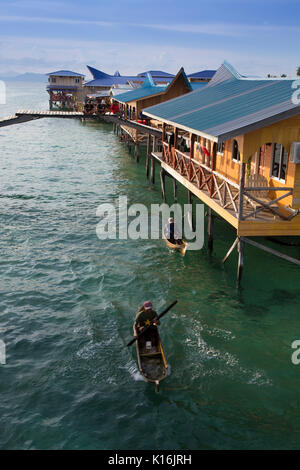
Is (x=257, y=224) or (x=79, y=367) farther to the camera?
(x=257, y=224)

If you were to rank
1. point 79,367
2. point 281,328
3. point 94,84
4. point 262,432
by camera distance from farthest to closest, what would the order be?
1. point 94,84
2. point 281,328
3. point 79,367
4. point 262,432

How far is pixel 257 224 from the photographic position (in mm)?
14992

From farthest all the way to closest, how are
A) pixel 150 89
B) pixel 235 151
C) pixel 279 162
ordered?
pixel 150 89
pixel 235 151
pixel 279 162

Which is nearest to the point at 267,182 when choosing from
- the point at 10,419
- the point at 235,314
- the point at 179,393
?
the point at 235,314

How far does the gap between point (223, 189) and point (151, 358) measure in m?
7.56

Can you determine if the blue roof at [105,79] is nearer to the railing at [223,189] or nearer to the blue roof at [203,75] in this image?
the blue roof at [203,75]

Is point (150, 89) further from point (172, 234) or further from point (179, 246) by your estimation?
point (179, 246)

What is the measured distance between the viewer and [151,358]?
39.4ft

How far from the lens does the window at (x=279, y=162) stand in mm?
16219

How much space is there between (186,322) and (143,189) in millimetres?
20059

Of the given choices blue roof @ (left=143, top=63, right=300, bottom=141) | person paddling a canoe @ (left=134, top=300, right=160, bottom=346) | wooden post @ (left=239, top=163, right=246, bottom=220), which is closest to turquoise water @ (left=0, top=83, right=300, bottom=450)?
person paddling a canoe @ (left=134, top=300, right=160, bottom=346)

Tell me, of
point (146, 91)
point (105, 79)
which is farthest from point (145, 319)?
point (105, 79)

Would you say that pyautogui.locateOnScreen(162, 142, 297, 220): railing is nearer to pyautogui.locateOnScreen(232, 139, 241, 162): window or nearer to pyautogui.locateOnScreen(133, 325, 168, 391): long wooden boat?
pyautogui.locateOnScreen(232, 139, 241, 162): window

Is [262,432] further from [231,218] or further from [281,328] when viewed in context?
[231,218]
